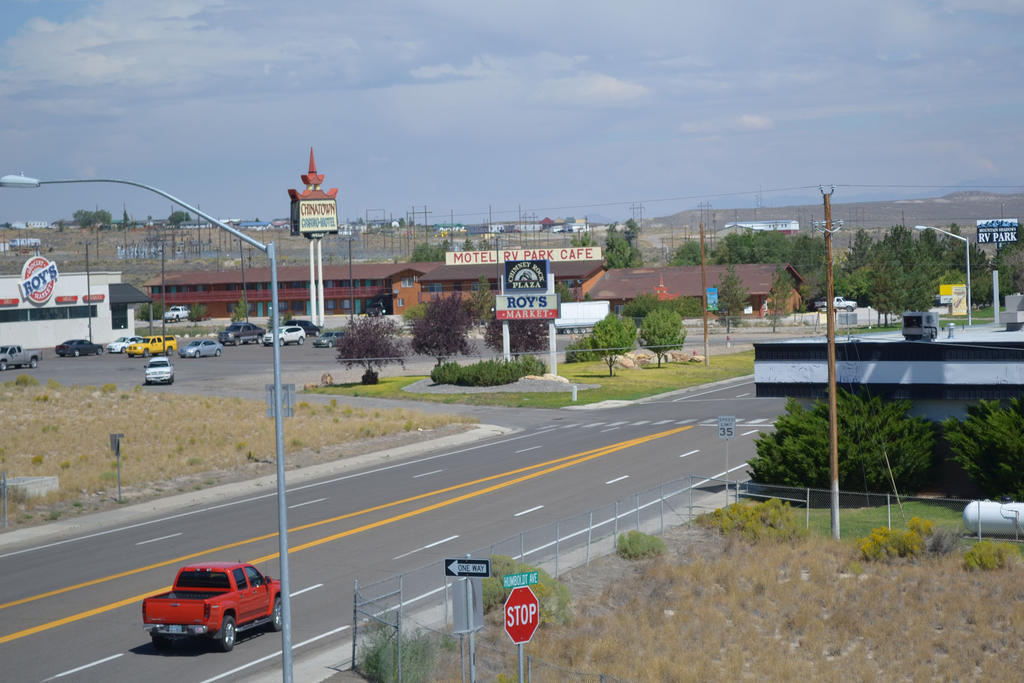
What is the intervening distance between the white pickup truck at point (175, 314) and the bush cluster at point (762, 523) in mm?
129146

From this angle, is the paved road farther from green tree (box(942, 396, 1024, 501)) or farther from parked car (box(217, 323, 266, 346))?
parked car (box(217, 323, 266, 346))

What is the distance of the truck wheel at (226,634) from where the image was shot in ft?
65.5

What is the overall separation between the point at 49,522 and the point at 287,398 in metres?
19.2

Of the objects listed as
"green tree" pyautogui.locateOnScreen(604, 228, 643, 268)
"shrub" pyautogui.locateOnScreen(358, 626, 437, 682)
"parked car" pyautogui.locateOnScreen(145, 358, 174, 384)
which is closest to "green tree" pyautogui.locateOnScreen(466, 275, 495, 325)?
"parked car" pyautogui.locateOnScreen(145, 358, 174, 384)

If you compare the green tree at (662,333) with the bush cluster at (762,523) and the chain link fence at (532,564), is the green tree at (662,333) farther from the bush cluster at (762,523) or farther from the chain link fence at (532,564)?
the bush cluster at (762,523)

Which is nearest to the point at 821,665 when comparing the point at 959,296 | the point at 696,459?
the point at 696,459

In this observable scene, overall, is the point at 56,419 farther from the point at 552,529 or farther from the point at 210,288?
the point at 210,288

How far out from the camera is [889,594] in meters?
22.6

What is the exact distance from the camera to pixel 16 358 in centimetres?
8250

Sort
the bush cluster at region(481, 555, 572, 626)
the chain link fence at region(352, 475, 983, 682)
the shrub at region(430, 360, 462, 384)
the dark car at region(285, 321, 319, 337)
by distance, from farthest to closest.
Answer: the dark car at region(285, 321, 319, 337), the shrub at region(430, 360, 462, 384), the bush cluster at region(481, 555, 572, 626), the chain link fence at region(352, 475, 983, 682)

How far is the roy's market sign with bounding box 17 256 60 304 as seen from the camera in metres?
102

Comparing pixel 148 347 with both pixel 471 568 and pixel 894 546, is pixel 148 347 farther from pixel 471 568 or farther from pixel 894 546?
pixel 471 568

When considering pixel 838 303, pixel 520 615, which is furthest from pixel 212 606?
pixel 838 303

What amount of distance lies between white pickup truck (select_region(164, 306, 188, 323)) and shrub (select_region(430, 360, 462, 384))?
278ft
